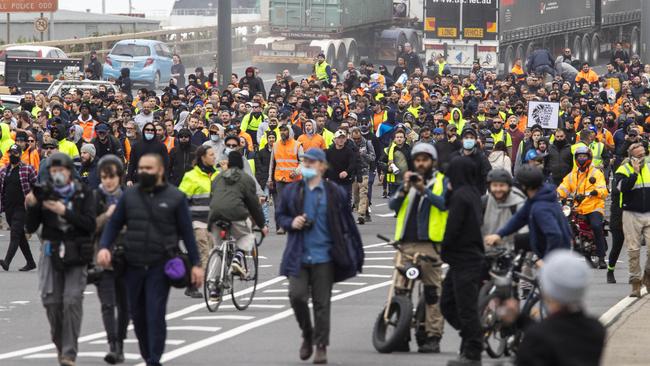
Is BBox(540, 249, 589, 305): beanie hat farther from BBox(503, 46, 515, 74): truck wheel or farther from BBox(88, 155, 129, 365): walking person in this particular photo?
BBox(503, 46, 515, 74): truck wheel

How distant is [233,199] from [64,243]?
436 cm

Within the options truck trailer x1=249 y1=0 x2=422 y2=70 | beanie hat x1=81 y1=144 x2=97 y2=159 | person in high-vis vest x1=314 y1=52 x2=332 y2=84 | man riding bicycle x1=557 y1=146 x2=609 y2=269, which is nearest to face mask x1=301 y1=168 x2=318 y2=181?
man riding bicycle x1=557 y1=146 x2=609 y2=269

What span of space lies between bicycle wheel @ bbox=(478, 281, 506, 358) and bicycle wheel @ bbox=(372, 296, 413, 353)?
0.66 meters

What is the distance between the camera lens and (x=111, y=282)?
42.4 feet

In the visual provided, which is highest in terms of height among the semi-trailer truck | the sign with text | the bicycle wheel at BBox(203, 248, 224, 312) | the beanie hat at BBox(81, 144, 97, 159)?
the sign with text

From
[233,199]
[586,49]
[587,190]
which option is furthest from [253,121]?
[586,49]

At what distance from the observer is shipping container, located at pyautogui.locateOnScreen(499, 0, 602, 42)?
2148 inches

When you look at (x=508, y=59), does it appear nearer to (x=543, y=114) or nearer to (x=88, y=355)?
(x=543, y=114)

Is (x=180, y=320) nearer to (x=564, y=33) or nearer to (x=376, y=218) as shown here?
(x=376, y=218)

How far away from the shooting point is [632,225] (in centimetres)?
1822

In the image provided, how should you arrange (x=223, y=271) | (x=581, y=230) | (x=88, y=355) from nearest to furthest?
1. (x=88, y=355)
2. (x=223, y=271)
3. (x=581, y=230)

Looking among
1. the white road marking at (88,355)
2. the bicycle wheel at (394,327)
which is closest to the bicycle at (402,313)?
the bicycle wheel at (394,327)

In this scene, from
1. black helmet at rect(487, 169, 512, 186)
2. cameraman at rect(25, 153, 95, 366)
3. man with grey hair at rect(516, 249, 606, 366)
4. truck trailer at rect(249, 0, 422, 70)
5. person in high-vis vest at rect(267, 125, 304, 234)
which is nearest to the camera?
man with grey hair at rect(516, 249, 606, 366)

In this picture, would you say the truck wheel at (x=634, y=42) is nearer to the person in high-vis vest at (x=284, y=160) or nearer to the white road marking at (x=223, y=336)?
the person in high-vis vest at (x=284, y=160)
